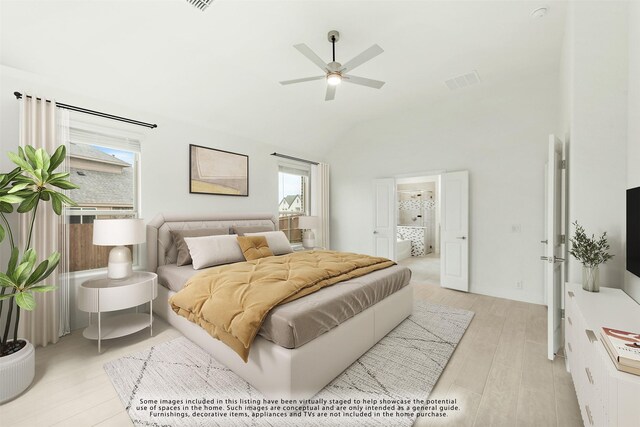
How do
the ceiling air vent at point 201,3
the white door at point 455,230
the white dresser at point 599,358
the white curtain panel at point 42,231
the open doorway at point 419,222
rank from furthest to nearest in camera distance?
the open doorway at point 419,222, the white door at point 455,230, the white curtain panel at point 42,231, the ceiling air vent at point 201,3, the white dresser at point 599,358

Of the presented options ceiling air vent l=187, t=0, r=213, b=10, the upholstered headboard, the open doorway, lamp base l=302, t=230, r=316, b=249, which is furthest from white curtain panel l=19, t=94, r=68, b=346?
the open doorway

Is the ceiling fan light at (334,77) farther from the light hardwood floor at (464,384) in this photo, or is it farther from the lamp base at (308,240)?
the lamp base at (308,240)

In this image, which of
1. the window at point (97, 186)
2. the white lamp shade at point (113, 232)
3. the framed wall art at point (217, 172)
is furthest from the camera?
the framed wall art at point (217, 172)

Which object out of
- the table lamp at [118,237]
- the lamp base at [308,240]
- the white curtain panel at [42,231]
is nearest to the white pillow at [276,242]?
the lamp base at [308,240]

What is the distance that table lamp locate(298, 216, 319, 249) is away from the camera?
204 inches

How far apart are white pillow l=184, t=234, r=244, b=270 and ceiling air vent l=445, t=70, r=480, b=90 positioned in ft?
12.2

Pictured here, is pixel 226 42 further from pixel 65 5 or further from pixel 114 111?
pixel 114 111

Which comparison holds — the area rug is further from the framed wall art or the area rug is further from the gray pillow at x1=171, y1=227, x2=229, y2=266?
the framed wall art

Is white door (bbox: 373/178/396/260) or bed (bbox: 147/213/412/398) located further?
white door (bbox: 373/178/396/260)

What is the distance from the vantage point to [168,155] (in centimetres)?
354

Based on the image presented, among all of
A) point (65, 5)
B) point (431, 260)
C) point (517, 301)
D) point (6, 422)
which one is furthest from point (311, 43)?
point (431, 260)

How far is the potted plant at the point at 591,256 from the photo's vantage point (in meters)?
1.91

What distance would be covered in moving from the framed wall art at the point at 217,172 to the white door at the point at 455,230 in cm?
330

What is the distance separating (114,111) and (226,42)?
154cm
